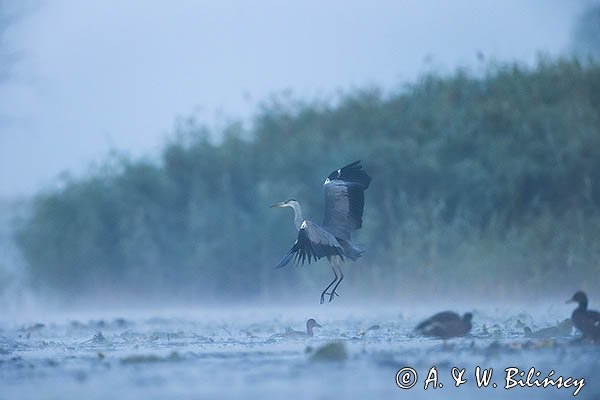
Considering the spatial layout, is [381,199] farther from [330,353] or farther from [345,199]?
[330,353]

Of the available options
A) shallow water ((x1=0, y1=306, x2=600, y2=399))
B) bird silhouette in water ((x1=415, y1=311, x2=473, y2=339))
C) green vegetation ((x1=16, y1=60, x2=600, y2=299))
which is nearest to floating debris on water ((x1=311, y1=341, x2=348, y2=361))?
shallow water ((x1=0, y1=306, x2=600, y2=399))

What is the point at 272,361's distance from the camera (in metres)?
10.2

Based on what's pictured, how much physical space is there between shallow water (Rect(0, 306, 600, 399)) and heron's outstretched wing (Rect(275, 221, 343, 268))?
87cm

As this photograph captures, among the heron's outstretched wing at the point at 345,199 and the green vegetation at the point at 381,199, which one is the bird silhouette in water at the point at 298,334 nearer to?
the heron's outstretched wing at the point at 345,199

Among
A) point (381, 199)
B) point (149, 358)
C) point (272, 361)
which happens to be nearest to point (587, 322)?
point (272, 361)

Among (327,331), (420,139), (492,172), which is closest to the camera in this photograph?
(327,331)

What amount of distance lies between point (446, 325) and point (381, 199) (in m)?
11.1

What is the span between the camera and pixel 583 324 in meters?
11.0

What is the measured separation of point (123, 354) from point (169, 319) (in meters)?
4.93

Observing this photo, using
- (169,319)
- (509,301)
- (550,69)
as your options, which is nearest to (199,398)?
(169,319)

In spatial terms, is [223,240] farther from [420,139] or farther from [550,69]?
[550,69]

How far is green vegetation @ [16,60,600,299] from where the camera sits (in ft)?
64.0

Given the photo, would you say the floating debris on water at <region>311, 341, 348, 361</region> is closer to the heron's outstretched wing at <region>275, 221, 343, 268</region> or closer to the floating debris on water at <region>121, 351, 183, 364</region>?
the floating debris on water at <region>121, 351, 183, 364</region>

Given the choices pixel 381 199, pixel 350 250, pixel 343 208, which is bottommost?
pixel 350 250
